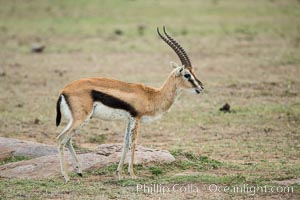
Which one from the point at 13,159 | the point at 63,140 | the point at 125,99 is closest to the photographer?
the point at 63,140

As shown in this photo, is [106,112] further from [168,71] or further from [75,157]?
[168,71]

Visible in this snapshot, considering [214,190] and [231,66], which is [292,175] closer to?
[214,190]

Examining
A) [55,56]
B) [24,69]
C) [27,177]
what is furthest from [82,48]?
[27,177]

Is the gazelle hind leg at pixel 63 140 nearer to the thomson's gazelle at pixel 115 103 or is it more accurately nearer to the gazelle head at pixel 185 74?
the thomson's gazelle at pixel 115 103

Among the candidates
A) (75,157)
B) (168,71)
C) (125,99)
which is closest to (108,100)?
(125,99)

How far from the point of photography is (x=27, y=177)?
330 inches

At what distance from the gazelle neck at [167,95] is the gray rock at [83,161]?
691 millimetres

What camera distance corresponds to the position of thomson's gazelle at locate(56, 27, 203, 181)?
820 cm

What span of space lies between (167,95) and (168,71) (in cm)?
862

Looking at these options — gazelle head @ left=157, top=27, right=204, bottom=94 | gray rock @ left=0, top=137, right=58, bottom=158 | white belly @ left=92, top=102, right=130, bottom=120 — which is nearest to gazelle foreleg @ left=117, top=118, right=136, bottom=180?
white belly @ left=92, top=102, right=130, bottom=120

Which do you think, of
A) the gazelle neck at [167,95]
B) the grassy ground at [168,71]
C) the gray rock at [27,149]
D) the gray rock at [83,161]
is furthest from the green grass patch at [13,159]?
the gazelle neck at [167,95]

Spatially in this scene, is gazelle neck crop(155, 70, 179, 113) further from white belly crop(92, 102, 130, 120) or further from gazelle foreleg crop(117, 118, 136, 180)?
white belly crop(92, 102, 130, 120)

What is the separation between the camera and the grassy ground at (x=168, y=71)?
27.6 ft

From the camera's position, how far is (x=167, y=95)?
891cm
